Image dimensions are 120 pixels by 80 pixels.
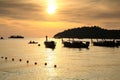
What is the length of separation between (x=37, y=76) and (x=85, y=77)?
10194mm

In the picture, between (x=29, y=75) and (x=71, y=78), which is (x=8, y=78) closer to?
(x=29, y=75)

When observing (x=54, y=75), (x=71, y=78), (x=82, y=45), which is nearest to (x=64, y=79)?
(x=71, y=78)

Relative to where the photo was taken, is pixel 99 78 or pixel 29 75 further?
pixel 29 75

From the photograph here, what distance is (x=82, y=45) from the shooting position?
195 meters

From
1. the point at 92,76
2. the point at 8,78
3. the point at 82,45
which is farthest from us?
the point at 82,45

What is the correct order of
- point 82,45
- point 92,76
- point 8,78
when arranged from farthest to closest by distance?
point 82,45
point 92,76
point 8,78

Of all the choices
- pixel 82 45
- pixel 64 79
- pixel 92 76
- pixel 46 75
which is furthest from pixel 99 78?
pixel 82 45

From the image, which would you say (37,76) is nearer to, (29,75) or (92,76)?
(29,75)

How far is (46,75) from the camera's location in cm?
6662

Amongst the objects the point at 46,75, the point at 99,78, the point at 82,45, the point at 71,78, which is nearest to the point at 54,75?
the point at 46,75

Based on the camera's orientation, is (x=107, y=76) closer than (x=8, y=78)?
No

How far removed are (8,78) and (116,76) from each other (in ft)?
74.2

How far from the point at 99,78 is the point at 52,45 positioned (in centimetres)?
13561

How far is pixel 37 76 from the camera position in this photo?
212ft
